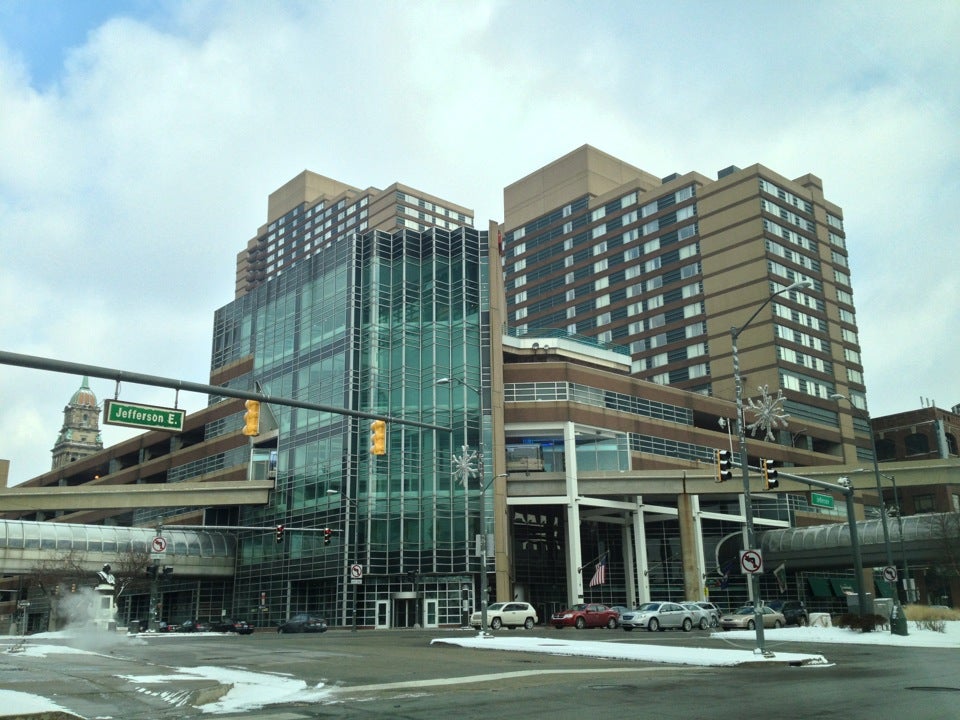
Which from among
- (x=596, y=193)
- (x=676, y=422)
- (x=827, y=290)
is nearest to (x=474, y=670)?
(x=676, y=422)

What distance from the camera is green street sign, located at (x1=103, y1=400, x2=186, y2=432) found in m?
18.5

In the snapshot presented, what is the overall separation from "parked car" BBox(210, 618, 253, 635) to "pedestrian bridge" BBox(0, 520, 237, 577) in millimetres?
6567

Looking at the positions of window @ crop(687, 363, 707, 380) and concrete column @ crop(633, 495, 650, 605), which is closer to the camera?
concrete column @ crop(633, 495, 650, 605)

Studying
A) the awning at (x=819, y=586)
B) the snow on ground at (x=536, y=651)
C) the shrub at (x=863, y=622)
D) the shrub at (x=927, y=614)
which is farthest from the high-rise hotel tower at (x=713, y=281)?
the snow on ground at (x=536, y=651)

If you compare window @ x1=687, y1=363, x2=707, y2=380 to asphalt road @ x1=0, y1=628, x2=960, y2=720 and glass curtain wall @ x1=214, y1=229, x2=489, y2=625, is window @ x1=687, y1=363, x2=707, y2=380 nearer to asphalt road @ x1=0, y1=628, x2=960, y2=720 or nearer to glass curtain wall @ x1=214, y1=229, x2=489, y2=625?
glass curtain wall @ x1=214, y1=229, x2=489, y2=625

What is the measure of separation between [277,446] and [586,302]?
58708 millimetres

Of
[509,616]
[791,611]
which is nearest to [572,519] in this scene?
[509,616]

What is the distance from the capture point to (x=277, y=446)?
74.4 metres

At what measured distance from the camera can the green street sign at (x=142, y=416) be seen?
1855 cm

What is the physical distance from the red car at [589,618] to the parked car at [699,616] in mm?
4523

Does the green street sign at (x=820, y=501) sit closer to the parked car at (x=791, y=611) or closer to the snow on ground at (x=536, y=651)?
the snow on ground at (x=536, y=651)

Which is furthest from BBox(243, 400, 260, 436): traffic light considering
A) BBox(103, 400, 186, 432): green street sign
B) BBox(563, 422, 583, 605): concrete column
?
BBox(563, 422, 583, 605): concrete column

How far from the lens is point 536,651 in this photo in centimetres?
2784

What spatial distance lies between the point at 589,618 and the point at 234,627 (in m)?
24.5
